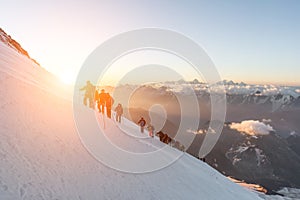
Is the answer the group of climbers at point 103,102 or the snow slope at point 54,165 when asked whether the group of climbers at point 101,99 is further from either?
the snow slope at point 54,165

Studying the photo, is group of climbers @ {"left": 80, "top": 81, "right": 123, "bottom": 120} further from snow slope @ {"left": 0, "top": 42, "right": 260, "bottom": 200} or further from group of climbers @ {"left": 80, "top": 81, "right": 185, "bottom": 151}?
snow slope @ {"left": 0, "top": 42, "right": 260, "bottom": 200}

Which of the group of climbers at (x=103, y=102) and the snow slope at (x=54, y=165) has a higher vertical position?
the group of climbers at (x=103, y=102)

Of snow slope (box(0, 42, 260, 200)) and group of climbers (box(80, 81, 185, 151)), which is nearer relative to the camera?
snow slope (box(0, 42, 260, 200))

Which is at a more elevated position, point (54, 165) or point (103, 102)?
point (103, 102)

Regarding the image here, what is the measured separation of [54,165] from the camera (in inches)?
452

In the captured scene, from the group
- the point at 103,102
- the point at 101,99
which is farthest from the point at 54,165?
the point at 101,99

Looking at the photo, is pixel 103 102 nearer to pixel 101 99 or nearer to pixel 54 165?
pixel 101 99

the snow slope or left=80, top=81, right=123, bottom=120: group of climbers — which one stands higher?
left=80, top=81, right=123, bottom=120: group of climbers

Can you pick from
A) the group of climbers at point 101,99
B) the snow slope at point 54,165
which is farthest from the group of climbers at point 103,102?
the snow slope at point 54,165

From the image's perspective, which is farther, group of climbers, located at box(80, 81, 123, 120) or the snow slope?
group of climbers, located at box(80, 81, 123, 120)

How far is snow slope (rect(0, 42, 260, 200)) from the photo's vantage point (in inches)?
392

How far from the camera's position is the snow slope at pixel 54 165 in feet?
32.7

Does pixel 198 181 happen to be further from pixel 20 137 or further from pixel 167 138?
pixel 20 137

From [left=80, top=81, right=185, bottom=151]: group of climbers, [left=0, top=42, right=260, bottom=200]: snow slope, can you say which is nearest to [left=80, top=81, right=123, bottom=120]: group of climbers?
[left=80, top=81, right=185, bottom=151]: group of climbers
